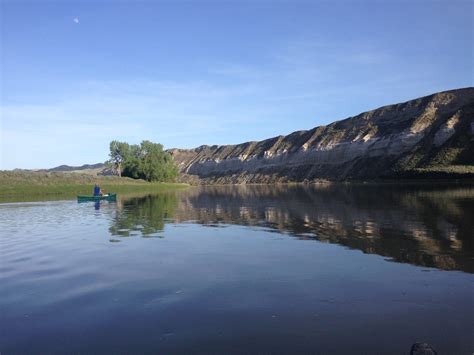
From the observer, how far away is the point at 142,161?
429ft

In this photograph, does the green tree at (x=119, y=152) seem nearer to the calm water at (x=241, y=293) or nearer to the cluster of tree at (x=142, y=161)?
the cluster of tree at (x=142, y=161)

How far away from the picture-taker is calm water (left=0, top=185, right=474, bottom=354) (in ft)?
28.3

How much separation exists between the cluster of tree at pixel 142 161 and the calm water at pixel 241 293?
10621 centimetres

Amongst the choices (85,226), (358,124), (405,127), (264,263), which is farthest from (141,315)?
(358,124)

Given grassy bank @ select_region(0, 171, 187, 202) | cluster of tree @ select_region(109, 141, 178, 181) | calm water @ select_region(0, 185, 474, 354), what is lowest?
calm water @ select_region(0, 185, 474, 354)

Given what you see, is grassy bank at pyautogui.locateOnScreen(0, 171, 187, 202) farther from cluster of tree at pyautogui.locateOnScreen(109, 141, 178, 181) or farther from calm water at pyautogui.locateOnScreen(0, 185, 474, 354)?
calm water at pyautogui.locateOnScreen(0, 185, 474, 354)

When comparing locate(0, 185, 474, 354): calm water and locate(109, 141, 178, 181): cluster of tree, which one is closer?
locate(0, 185, 474, 354): calm water

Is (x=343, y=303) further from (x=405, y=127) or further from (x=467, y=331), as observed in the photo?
(x=405, y=127)

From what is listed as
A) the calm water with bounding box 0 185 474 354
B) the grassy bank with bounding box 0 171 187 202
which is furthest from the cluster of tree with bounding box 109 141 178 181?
the calm water with bounding box 0 185 474 354

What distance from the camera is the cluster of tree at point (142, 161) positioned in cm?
12862

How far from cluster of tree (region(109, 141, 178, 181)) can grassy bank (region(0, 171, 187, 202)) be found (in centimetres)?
2062

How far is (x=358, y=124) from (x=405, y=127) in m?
30.3

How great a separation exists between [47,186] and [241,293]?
258 ft

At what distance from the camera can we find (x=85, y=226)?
29500mm
